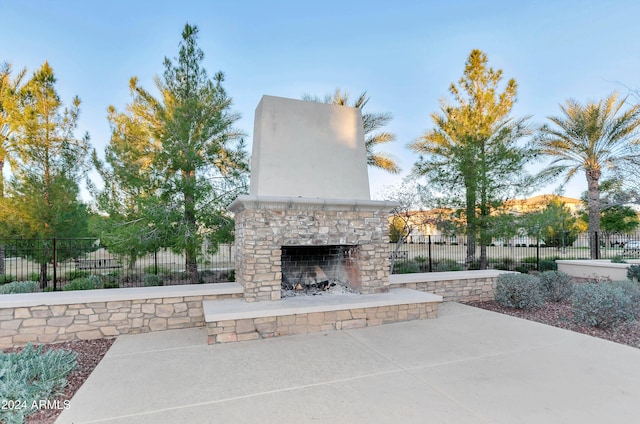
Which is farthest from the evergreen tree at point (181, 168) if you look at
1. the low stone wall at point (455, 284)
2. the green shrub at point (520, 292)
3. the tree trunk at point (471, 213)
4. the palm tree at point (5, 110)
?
the tree trunk at point (471, 213)

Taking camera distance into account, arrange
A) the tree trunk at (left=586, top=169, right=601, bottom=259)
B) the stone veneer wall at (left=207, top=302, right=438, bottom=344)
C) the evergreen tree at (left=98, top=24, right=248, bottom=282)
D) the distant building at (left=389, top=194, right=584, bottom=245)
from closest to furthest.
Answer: the stone veneer wall at (left=207, top=302, right=438, bottom=344)
the evergreen tree at (left=98, top=24, right=248, bottom=282)
the distant building at (left=389, top=194, right=584, bottom=245)
the tree trunk at (left=586, top=169, right=601, bottom=259)

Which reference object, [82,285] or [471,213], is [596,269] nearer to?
[471,213]

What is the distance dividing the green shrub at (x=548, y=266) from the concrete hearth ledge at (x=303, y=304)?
8.06 m

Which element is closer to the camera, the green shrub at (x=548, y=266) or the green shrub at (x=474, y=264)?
the green shrub at (x=548, y=266)

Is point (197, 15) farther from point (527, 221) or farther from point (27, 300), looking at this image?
point (527, 221)

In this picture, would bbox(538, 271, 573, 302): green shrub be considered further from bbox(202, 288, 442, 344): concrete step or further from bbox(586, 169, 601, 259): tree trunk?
bbox(586, 169, 601, 259): tree trunk

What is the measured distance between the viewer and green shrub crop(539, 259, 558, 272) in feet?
37.5

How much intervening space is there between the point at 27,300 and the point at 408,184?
10.5m

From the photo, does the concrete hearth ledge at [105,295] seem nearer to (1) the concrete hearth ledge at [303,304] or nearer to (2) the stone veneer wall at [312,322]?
(1) the concrete hearth ledge at [303,304]

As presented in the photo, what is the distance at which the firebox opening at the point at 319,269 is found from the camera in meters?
6.75

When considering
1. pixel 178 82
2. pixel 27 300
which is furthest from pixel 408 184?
pixel 27 300

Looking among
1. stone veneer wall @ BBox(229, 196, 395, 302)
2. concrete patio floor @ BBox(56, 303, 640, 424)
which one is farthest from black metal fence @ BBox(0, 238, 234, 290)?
concrete patio floor @ BBox(56, 303, 640, 424)

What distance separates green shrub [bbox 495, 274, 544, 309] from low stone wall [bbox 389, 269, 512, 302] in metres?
0.70

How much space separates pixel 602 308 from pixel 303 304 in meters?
4.92
